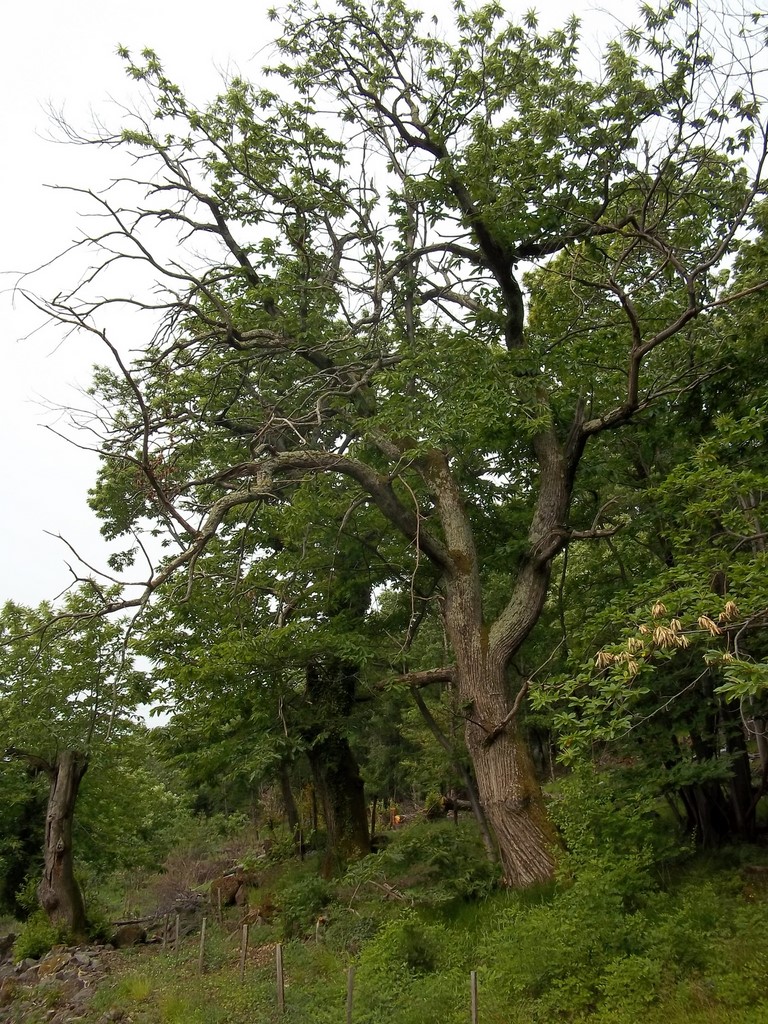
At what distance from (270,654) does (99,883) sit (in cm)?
2256

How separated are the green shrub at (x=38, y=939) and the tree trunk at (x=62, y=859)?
16 cm


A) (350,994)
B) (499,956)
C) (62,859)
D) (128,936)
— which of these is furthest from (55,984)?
(499,956)

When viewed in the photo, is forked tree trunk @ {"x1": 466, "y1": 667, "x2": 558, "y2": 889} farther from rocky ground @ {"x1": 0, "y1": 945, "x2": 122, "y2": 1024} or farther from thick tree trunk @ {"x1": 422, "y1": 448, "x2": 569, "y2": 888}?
rocky ground @ {"x1": 0, "y1": 945, "x2": 122, "y2": 1024}

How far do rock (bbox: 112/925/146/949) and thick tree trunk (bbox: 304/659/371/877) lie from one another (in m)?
5.20

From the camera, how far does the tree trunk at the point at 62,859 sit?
15258 mm

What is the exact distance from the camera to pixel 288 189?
10.6m

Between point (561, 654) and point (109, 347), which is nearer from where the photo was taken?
point (109, 347)

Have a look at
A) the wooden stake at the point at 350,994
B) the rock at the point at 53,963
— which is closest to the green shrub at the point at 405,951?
the wooden stake at the point at 350,994

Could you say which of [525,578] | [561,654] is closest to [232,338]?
[525,578]

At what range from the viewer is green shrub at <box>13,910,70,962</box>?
14477mm

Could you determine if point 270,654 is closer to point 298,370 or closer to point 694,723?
point 298,370

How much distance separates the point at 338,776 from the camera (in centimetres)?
1456

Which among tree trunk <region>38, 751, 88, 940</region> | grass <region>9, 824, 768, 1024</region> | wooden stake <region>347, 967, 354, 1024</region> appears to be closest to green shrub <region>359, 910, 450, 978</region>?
grass <region>9, 824, 768, 1024</region>

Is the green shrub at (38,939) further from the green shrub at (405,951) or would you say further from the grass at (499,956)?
the green shrub at (405,951)
